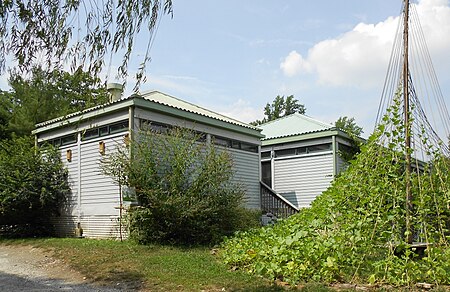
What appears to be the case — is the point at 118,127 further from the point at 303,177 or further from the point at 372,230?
the point at 303,177

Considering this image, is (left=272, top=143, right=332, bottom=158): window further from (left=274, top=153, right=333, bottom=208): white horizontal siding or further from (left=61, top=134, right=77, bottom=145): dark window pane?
(left=61, top=134, right=77, bottom=145): dark window pane

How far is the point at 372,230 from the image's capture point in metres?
6.26

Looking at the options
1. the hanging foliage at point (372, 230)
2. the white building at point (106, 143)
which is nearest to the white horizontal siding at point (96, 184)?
the white building at point (106, 143)

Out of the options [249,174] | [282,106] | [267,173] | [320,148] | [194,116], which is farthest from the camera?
[282,106]

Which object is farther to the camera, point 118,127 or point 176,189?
point 118,127

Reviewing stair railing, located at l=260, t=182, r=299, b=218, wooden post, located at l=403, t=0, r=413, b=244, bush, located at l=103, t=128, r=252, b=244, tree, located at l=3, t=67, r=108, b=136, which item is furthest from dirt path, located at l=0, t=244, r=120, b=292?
stair railing, located at l=260, t=182, r=299, b=218

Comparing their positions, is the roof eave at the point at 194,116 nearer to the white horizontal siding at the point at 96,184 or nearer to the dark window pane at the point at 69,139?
the white horizontal siding at the point at 96,184

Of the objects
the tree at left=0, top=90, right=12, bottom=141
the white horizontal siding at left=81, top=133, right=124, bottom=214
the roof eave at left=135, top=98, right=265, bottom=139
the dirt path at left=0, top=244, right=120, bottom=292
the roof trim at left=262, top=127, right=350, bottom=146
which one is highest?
the tree at left=0, top=90, right=12, bottom=141

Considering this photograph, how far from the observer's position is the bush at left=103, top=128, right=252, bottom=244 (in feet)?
31.1

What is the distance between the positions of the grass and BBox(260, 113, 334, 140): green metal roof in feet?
26.8

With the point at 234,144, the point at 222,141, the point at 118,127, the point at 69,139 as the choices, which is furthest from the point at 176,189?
the point at 69,139

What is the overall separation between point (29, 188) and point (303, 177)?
9105mm

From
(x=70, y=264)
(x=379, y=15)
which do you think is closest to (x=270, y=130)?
(x=379, y=15)

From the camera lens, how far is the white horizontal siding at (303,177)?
1494cm
